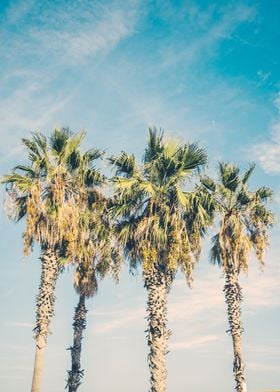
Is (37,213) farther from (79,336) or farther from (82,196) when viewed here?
(79,336)

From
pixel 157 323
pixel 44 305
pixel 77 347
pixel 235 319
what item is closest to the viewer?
pixel 157 323

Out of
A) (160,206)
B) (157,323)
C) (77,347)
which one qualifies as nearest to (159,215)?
(160,206)

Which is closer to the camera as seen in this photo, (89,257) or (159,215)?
(159,215)

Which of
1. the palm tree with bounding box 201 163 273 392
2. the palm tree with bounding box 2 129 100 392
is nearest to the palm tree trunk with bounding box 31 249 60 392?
the palm tree with bounding box 2 129 100 392

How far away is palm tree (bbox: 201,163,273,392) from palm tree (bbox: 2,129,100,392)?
6.16 metres

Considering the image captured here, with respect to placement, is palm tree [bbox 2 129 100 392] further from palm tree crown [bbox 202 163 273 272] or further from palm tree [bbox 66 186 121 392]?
palm tree crown [bbox 202 163 273 272]

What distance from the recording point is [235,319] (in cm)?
1953

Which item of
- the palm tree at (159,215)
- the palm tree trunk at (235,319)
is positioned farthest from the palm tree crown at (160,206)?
the palm tree trunk at (235,319)

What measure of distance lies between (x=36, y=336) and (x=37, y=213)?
195 inches

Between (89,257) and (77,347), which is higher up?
(89,257)

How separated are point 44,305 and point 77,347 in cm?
434

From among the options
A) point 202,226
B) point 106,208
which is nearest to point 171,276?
point 202,226

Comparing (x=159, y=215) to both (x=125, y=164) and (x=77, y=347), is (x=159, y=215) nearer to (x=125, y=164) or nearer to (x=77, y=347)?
(x=125, y=164)

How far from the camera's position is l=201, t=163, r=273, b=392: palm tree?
19.8m
